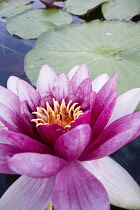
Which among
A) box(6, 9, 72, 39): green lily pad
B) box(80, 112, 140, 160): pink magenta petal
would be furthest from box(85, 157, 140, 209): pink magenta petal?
box(6, 9, 72, 39): green lily pad

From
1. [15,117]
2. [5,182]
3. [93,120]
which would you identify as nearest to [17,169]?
[15,117]

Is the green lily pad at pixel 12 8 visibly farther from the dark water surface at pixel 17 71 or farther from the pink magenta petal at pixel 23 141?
the pink magenta petal at pixel 23 141

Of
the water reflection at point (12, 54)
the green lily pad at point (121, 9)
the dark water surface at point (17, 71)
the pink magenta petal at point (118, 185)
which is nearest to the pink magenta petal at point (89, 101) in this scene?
the pink magenta petal at point (118, 185)

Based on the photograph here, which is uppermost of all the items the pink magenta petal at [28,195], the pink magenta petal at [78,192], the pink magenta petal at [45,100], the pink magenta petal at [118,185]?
the pink magenta petal at [45,100]

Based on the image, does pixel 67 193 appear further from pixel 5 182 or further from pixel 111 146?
pixel 5 182

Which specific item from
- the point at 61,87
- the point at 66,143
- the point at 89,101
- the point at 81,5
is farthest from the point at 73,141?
the point at 81,5
